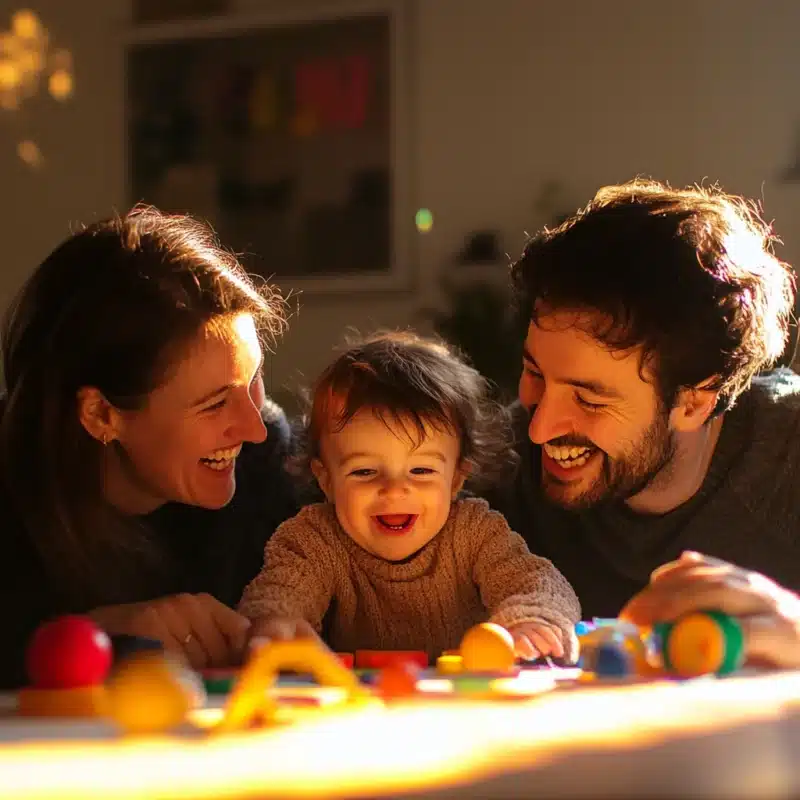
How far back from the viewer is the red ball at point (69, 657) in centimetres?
92

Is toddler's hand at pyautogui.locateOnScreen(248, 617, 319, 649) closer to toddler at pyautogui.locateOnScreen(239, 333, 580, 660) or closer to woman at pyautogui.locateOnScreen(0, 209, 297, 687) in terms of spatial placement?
toddler at pyautogui.locateOnScreen(239, 333, 580, 660)

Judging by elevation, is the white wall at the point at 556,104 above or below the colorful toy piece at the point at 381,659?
above

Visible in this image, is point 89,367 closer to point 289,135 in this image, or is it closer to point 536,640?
point 536,640

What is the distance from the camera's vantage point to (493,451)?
64.4 inches

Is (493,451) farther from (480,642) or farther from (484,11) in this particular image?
(484,11)

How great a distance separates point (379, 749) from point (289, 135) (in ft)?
12.2

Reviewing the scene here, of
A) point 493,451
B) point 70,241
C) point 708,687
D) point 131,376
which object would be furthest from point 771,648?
point 70,241

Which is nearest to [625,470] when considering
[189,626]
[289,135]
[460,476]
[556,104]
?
[460,476]

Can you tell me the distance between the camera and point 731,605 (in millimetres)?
1051

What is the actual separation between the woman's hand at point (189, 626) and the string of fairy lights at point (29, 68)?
3.61 m

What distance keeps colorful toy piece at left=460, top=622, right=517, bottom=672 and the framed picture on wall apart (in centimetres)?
305

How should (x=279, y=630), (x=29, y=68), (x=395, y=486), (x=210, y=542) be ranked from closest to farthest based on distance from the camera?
(x=279, y=630)
(x=395, y=486)
(x=210, y=542)
(x=29, y=68)

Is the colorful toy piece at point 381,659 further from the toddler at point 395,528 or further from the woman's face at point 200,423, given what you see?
Answer: the woman's face at point 200,423

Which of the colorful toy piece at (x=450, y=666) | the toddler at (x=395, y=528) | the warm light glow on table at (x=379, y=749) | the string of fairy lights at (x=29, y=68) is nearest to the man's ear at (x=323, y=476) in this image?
the toddler at (x=395, y=528)
